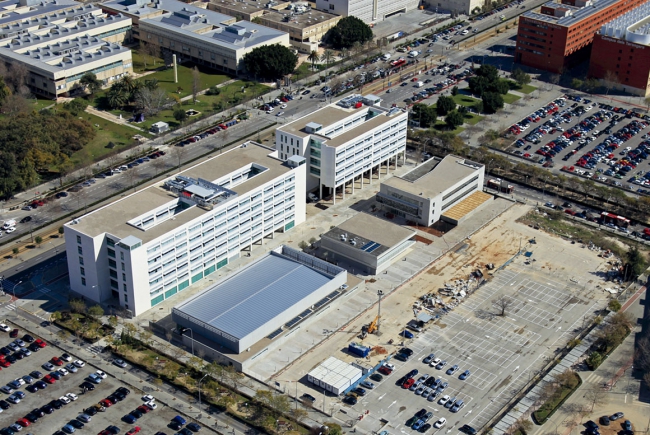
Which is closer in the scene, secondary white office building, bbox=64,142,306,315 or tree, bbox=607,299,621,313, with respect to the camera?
secondary white office building, bbox=64,142,306,315

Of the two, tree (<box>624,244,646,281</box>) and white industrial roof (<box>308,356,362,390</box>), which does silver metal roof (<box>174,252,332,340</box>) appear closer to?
white industrial roof (<box>308,356,362,390</box>)

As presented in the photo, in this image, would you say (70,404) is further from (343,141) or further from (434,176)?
(434,176)

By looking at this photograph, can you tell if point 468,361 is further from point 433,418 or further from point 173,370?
point 173,370

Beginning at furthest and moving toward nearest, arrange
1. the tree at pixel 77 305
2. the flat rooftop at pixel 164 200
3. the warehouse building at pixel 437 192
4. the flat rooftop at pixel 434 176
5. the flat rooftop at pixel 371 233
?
the flat rooftop at pixel 434 176 < the warehouse building at pixel 437 192 < the flat rooftop at pixel 371 233 < the flat rooftop at pixel 164 200 < the tree at pixel 77 305

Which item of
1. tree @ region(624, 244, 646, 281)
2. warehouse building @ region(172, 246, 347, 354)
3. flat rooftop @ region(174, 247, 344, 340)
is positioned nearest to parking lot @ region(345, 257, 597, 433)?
tree @ region(624, 244, 646, 281)

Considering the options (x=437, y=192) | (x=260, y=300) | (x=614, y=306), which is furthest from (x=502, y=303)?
(x=260, y=300)

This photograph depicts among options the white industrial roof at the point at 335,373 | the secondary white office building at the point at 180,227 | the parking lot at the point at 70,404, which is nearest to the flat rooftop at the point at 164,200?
the secondary white office building at the point at 180,227

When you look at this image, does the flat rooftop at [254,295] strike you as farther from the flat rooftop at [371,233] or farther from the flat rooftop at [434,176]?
the flat rooftop at [434,176]

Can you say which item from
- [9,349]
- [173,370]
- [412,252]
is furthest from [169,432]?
[412,252]
